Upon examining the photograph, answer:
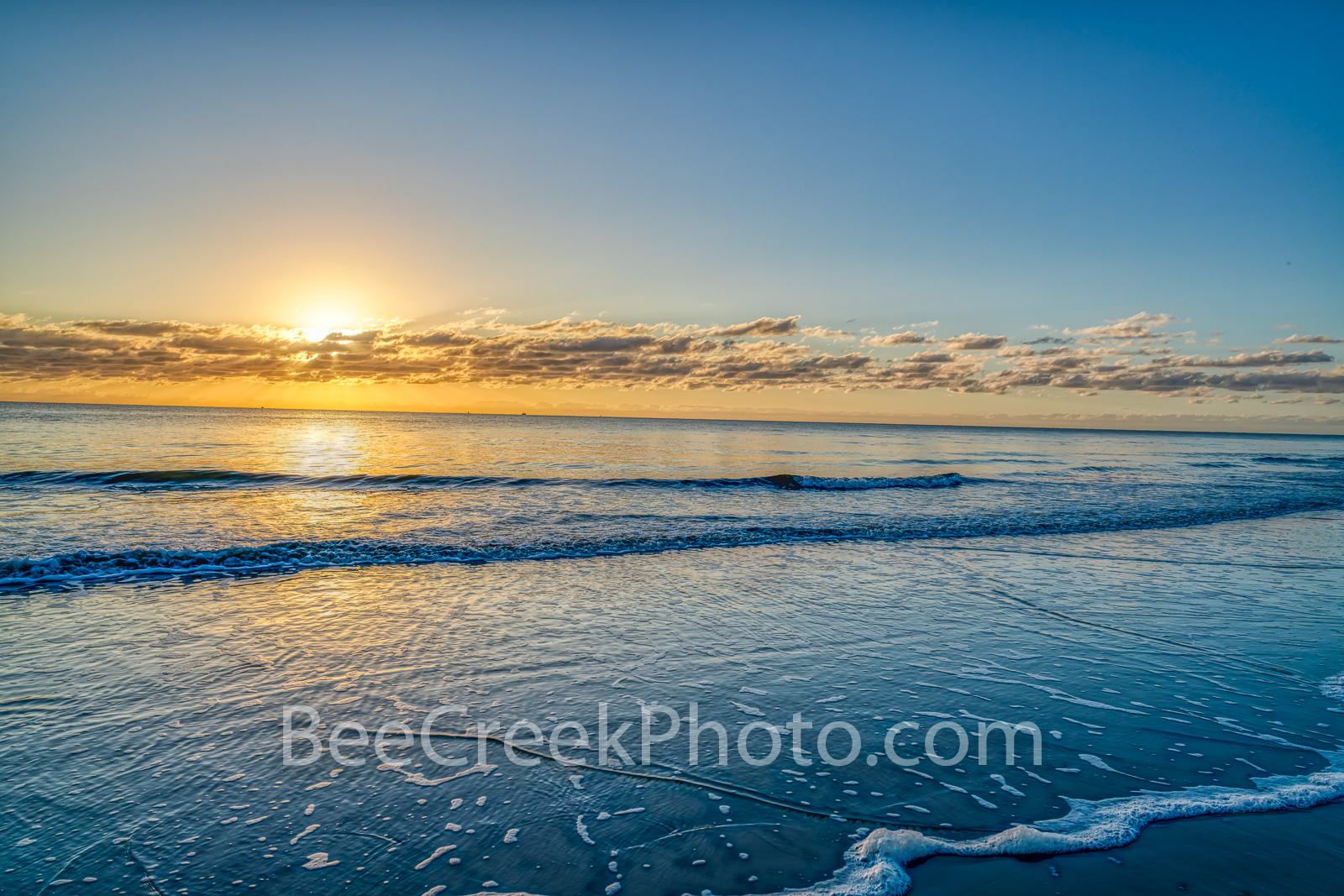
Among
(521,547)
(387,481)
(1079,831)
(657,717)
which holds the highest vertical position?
(1079,831)

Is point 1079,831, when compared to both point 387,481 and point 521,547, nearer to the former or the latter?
point 521,547

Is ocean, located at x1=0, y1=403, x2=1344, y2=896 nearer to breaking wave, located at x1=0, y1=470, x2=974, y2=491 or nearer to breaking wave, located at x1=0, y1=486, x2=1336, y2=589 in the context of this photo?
breaking wave, located at x1=0, y1=486, x2=1336, y2=589

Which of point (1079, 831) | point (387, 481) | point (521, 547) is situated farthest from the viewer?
point (387, 481)

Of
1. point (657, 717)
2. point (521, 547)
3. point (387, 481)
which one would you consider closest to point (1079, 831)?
point (657, 717)

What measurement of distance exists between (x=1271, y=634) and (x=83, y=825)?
452 inches

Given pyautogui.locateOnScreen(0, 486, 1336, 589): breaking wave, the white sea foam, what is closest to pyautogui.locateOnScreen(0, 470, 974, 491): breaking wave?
pyautogui.locateOnScreen(0, 486, 1336, 589): breaking wave

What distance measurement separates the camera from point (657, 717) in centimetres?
537

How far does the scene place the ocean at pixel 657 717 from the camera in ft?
12.0

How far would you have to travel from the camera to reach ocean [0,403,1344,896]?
3654mm

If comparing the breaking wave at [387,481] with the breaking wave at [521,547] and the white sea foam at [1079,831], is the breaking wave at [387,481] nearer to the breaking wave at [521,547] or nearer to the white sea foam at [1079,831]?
the breaking wave at [521,547]

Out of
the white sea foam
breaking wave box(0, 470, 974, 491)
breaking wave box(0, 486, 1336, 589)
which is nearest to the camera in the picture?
the white sea foam

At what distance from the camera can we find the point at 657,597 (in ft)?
31.0

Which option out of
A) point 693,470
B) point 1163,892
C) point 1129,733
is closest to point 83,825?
point 1163,892

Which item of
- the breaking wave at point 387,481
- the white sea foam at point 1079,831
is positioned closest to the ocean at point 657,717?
the white sea foam at point 1079,831
